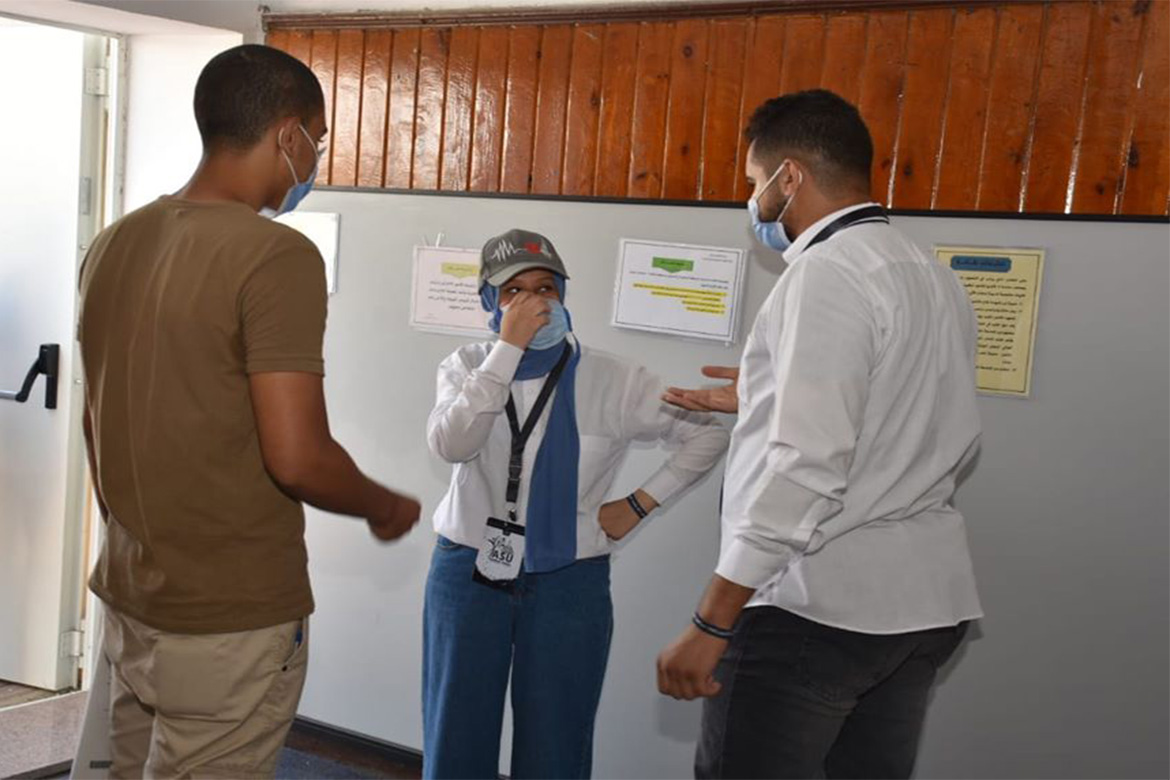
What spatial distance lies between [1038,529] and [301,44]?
8.32 feet

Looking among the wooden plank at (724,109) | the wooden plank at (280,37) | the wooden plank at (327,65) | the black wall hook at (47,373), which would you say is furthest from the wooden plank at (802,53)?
the black wall hook at (47,373)

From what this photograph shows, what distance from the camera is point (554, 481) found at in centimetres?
227

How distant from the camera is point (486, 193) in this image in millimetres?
3146

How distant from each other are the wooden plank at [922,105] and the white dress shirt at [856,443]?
91 centimetres

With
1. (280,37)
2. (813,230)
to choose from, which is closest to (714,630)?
(813,230)

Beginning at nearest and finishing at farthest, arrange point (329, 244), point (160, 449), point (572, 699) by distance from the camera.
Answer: point (160, 449), point (572, 699), point (329, 244)

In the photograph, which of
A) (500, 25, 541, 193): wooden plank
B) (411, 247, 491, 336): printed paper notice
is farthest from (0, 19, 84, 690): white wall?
(500, 25, 541, 193): wooden plank

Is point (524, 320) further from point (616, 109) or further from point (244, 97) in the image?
point (616, 109)

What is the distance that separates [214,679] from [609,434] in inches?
40.2

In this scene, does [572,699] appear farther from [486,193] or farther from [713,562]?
[486,193]

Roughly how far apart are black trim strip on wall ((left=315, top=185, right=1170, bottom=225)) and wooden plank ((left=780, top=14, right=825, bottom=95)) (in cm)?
32

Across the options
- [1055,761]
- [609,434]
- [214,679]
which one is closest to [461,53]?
[609,434]

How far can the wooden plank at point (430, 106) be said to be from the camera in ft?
10.4

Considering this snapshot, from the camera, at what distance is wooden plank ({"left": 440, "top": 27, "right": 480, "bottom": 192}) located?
10.3 feet
